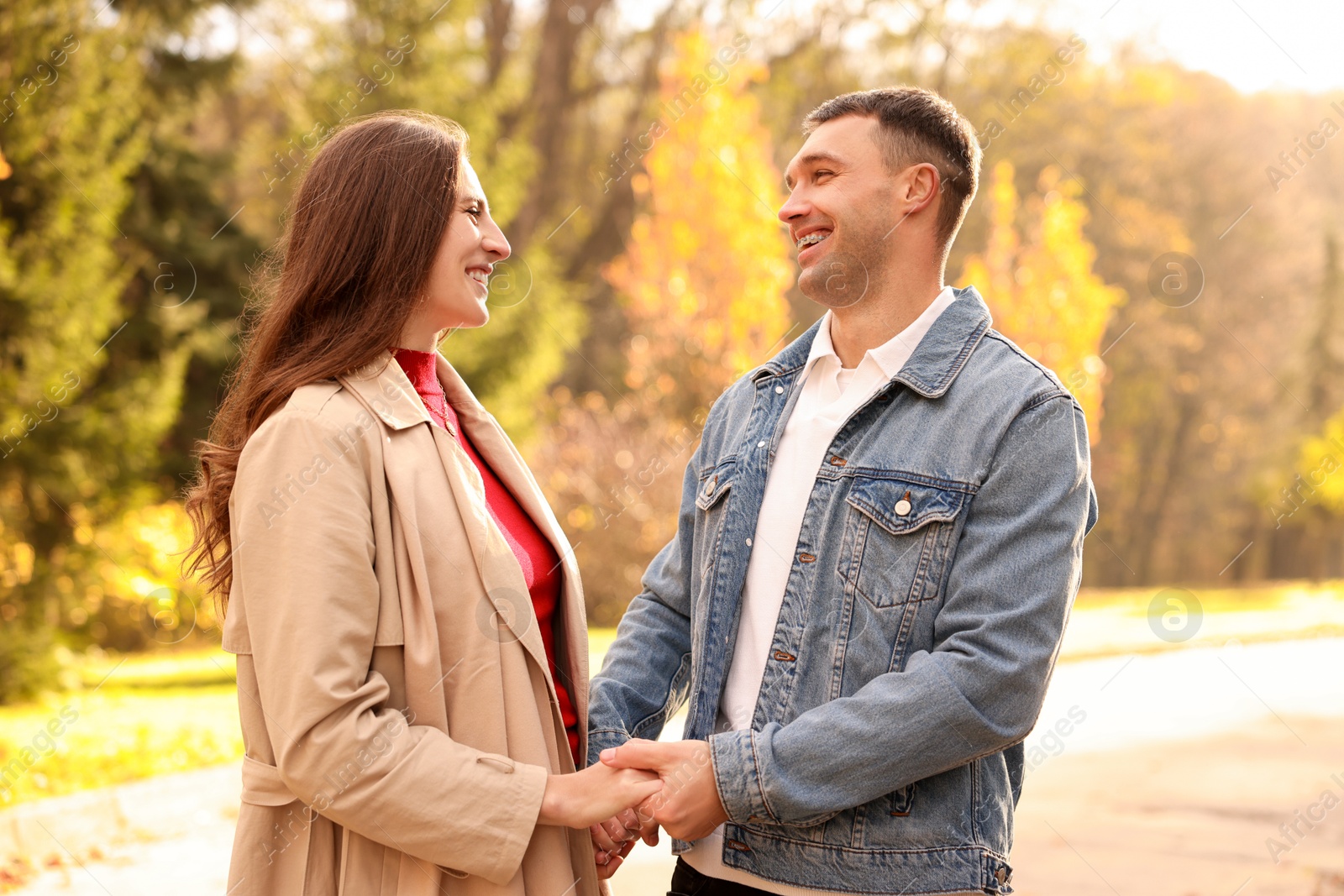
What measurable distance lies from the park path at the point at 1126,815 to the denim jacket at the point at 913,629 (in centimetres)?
339

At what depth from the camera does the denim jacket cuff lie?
6.93ft

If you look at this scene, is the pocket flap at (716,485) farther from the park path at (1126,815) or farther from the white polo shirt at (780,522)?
the park path at (1126,815)

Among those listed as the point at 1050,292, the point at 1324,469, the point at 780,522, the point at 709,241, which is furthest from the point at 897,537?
the point at 1324,469

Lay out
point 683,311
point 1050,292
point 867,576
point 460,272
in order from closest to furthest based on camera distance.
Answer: point 867,576, point 460,272, point 683,311, point 1050,292

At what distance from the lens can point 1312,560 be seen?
28.3m

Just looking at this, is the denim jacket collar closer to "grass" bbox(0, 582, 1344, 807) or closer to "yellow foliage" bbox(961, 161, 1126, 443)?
"grass" bbox(0, 582, 1344, 807)

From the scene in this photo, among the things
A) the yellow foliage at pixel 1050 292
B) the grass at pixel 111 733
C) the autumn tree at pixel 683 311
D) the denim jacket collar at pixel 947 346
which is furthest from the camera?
the yellow foliage at pixel 1050 292

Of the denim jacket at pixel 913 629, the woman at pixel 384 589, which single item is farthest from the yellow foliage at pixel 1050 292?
the woman at pixel 384 589

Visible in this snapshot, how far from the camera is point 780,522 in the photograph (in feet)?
7.91

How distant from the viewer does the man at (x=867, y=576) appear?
6.76 ft

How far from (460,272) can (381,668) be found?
2.75 feet

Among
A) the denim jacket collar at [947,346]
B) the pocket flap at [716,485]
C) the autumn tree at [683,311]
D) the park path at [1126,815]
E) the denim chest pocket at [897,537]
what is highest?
the autumn tree at [683,311]

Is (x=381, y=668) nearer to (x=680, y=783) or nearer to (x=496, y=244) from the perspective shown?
(x=680, y=783)

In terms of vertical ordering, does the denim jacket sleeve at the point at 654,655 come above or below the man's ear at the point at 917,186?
below
